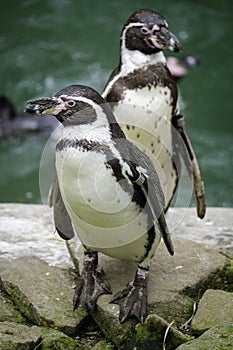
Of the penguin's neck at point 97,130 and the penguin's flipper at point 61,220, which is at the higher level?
the penguin's neck at point 97,130

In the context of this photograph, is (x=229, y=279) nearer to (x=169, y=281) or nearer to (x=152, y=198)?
(x=169, y=281)

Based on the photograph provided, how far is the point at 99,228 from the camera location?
2.74 metres

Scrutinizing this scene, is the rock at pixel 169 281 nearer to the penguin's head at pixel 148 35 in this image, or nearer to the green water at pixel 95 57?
the penguin's head at pixel 148 35

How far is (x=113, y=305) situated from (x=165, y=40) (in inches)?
52.9

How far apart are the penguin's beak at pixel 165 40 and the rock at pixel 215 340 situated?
145cm

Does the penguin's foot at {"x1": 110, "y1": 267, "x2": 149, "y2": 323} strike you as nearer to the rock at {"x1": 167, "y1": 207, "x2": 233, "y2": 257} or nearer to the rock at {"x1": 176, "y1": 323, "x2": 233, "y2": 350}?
the rock at {"x1": 176, "y1": 323, "x2": 233, "y2": 350}

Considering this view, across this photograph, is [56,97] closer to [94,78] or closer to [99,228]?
[99,228]

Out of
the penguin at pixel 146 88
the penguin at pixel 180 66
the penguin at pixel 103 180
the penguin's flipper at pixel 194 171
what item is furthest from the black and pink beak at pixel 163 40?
the penguin at pixel 180 66

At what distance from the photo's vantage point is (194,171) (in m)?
3.87

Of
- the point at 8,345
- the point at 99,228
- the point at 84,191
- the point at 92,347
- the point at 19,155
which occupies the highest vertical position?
the point at 84,191

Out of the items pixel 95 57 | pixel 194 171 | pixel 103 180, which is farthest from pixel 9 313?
pixel 95 57

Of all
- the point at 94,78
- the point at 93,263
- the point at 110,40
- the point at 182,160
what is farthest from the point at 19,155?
the point at 93,263

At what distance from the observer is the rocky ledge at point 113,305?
2.68 meters

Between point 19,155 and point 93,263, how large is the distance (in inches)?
182
